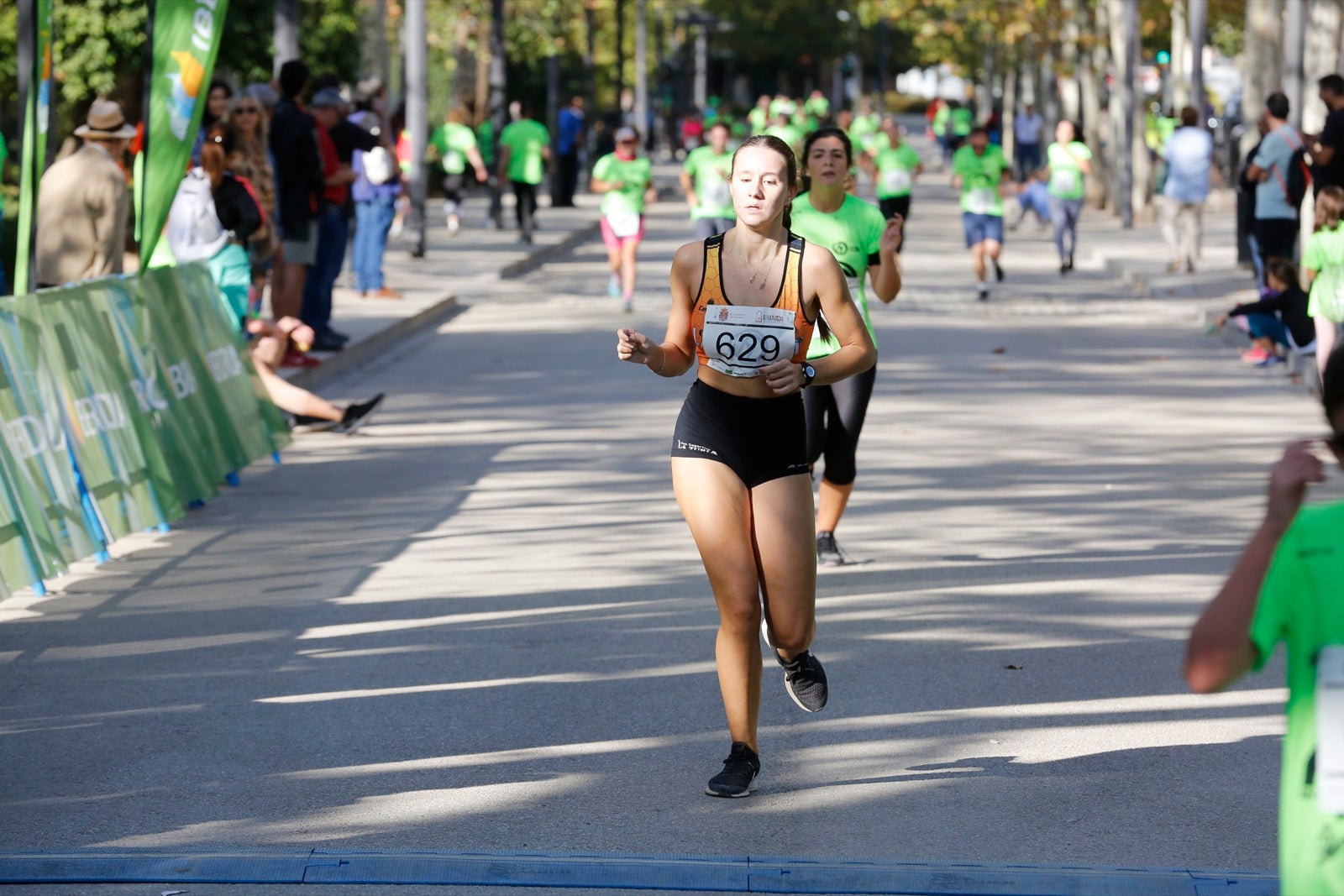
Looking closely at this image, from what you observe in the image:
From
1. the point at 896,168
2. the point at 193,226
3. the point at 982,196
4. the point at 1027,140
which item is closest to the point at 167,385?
the point at 193,226

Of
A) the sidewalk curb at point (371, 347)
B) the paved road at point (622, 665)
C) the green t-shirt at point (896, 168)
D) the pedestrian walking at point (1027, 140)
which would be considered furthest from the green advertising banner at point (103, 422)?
the pedestrian walking at point (1027, 140)

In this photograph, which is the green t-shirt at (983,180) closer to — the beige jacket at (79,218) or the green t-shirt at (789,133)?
the green t-shirt at (789,133)

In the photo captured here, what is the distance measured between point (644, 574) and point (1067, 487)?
10.3 ft

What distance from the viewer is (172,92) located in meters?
10.4

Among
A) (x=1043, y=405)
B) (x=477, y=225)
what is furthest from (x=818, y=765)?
(x=477, y=225)

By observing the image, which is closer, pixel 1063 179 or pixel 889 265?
pixel 889 265

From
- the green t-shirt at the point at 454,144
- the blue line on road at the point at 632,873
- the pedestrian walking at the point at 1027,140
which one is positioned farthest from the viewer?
the pedestrian walking at the point at 1027,140

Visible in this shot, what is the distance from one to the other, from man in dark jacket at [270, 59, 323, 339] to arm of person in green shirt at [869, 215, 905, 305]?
7529 mm

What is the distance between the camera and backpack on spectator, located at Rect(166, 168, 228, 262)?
11.5m

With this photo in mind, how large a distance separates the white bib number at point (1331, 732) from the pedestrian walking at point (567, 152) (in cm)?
3329

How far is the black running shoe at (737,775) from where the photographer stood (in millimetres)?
5445

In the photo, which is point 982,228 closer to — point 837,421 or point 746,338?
point 837,421

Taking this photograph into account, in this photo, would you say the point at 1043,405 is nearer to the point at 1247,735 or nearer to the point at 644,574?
the point at 644,574

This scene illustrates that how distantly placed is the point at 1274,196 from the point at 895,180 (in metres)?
7.14
